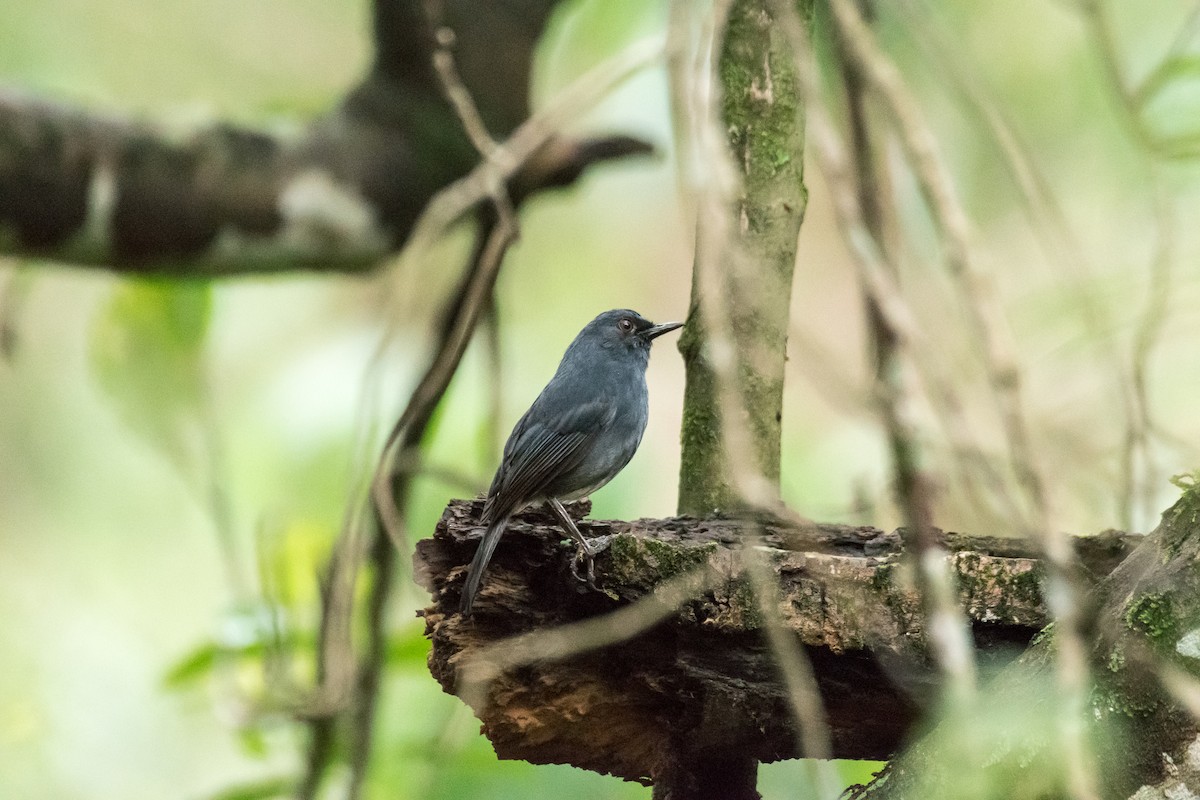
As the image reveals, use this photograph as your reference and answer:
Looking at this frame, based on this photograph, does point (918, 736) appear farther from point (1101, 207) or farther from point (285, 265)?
point (1101, 207)

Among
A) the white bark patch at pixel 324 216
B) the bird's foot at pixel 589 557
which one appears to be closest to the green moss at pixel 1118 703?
the bird's foot at pixel 589 557

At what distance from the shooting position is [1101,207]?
232 inches

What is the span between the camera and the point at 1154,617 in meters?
2.10

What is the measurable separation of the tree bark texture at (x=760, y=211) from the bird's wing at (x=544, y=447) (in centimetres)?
75

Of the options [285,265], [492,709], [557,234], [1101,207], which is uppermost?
[557,234]

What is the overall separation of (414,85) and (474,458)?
1517 mm

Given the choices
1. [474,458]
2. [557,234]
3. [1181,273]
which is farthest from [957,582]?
[557,234]

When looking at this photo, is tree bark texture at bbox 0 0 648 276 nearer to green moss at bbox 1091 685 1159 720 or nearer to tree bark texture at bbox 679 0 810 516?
tree bark texture at bbox 679 0 810 516

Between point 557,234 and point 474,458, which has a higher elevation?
point 557,234

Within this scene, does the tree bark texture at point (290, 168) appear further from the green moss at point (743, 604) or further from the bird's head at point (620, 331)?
the green moss at point (743, 604)

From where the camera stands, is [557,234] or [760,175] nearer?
[760,175]

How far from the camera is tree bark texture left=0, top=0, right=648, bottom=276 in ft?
13.5

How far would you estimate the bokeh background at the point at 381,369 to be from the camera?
3037 millimetres

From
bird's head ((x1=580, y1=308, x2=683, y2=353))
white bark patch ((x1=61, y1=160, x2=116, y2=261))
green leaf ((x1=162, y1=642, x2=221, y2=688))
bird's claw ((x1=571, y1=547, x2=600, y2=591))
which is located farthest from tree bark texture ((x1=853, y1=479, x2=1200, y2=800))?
white bark patch ((x1=61, y1=160, x2=116, y2=261))
